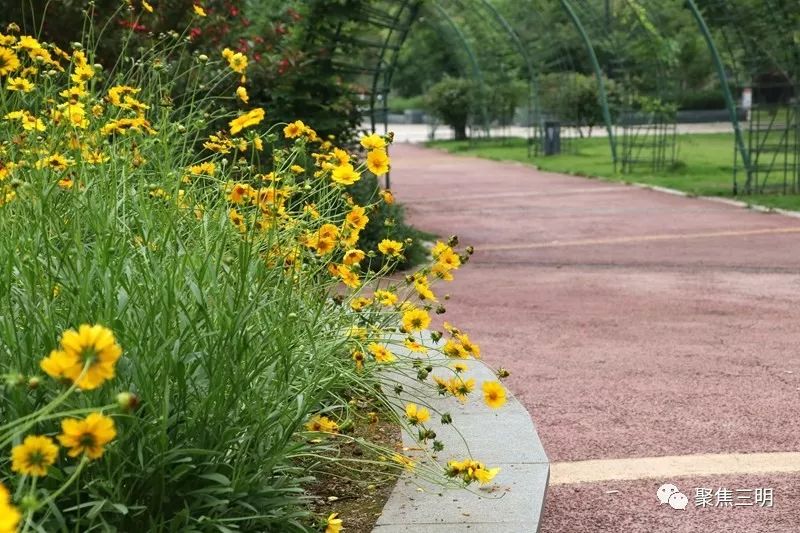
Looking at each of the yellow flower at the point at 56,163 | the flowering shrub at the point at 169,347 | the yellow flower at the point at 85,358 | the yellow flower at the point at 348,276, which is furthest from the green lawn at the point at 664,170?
the yellow flower at the point at 85,358

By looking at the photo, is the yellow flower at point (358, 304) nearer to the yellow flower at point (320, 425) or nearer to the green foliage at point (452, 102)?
the yellow flower at point (320, 425)

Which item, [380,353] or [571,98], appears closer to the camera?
[380,353]

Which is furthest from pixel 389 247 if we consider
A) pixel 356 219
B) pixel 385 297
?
pixel 356 219

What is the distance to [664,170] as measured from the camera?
20.7 metres

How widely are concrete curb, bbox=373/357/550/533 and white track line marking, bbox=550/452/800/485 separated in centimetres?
28

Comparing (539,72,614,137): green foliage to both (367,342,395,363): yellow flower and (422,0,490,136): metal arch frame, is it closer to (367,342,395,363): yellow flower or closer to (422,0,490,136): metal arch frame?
(422,0,490,136): metal arch frame

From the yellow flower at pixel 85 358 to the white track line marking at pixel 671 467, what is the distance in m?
2.42

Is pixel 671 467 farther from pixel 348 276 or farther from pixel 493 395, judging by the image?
pixel 348 276

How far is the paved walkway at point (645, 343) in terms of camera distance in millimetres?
3836

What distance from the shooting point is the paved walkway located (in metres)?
3.84

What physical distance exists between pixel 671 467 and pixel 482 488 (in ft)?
3.63

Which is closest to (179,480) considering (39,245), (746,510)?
(39,245)

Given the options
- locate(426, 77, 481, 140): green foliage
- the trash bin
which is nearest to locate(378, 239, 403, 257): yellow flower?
the trash bin

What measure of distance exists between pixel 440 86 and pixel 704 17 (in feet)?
64.5
